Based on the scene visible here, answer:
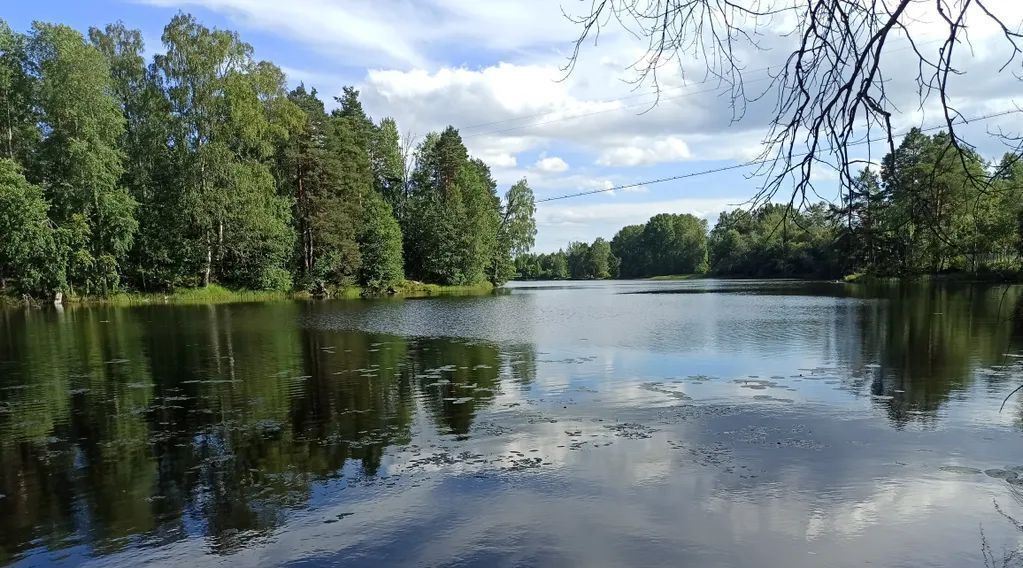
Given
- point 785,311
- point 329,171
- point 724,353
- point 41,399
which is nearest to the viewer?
point 41,399

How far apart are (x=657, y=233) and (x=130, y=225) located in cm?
12634

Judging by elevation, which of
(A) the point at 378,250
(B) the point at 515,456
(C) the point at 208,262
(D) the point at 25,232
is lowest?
(B) the point at 515,456

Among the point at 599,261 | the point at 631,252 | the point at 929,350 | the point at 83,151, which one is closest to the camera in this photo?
the point at 929,350

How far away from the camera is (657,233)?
152 m

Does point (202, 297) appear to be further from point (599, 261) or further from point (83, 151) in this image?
point (599, 261)

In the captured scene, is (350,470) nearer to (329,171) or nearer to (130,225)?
(130,225)

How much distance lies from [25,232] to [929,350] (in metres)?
43.0

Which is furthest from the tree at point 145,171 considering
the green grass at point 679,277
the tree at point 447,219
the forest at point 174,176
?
the green grass at point 679,277

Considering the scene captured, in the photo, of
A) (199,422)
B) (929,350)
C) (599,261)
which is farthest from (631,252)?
(199,422)

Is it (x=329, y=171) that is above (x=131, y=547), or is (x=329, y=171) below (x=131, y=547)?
above

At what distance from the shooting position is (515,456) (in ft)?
28.0

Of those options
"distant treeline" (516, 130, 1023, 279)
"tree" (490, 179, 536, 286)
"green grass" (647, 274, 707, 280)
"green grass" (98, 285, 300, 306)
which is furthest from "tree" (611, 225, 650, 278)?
"distant treeline" (516, 130, 1023, 279)

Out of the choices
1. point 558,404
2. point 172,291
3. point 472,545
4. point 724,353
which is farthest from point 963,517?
point 172,291

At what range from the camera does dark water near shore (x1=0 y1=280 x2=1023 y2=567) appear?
5949 millimetres
